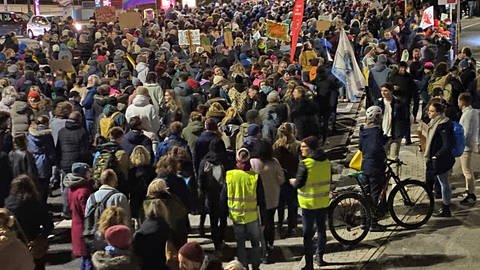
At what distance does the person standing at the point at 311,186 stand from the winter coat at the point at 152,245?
2.19m

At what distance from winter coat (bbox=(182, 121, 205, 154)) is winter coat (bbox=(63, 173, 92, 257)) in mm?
2796

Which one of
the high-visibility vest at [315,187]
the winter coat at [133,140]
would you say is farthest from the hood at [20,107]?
the high-visibility vest at [315,187]

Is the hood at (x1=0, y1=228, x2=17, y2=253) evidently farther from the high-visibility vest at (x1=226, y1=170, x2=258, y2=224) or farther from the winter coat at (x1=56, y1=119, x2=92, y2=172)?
the winter coat at (x1=56, y1=119, x2=92, y2=172)

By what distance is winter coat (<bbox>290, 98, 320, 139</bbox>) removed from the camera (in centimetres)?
1249

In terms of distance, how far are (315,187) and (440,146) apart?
2.70m

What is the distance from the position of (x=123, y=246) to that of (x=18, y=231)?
1313 millimetres

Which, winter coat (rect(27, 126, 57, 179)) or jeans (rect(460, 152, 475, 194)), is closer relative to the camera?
winter coat (rect(27, 126, 57, 179))

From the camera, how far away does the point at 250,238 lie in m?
8.62

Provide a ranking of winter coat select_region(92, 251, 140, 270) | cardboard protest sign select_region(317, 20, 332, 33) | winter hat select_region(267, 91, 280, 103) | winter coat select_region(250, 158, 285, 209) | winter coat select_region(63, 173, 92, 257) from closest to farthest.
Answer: winter coat select_region(92, 251, 140, 270)
winter coat select_region(63, 173, 92, 257)
winter coat select_region(250, 158, 285, 209)
winter hat select_region(267, 91, 280, 103)
cardboard protest sign select_region(317, 20, 332, 33)

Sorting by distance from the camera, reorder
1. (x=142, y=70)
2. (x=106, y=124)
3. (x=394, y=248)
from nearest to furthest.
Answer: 1. (x=394, y=248)
2. (x=106, y=124)
3. (x=142, y=70)

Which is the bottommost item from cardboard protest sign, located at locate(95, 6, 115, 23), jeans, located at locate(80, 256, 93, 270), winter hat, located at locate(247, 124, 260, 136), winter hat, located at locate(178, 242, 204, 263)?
jeans, located at locate(80, 256, 93, 270)

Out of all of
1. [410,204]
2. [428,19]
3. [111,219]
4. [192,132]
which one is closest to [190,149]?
[192,132]

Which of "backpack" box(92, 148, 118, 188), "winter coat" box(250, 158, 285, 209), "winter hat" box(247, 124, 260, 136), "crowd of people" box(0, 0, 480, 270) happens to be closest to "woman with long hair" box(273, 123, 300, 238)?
"crowd of people" box(0, 0, 480, 270)

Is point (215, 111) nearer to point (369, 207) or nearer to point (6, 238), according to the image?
point (369, 207)
